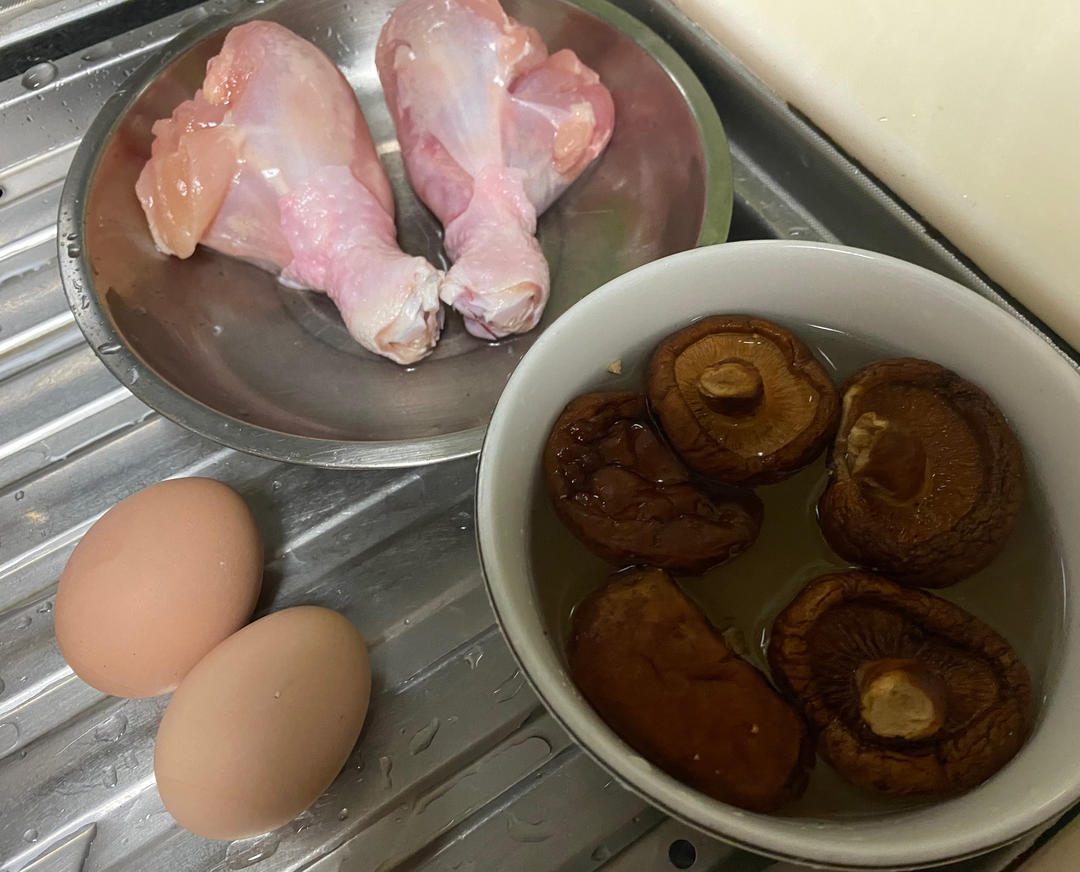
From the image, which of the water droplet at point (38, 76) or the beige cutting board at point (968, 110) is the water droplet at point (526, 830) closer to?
the beige cutting board at point (968, 110)

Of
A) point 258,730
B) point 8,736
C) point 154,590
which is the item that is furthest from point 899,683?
point 8,736

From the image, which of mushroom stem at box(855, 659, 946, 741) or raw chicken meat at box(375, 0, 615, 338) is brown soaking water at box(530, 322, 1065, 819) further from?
raw chicken meat at box(375, 0, 615, 338)

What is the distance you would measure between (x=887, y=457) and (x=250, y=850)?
2.17 feet

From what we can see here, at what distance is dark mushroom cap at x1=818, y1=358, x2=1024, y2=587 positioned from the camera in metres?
0.52

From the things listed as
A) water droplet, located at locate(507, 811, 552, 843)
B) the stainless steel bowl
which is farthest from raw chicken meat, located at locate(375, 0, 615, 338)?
water droplet, located at locate(507, 811, 552, 843)

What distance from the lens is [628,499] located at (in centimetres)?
57

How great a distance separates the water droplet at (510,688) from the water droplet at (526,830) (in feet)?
0.35

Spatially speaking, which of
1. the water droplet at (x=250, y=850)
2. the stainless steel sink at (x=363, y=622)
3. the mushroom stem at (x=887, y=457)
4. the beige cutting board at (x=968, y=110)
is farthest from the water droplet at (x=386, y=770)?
the beige cutting board at (x=968, y=110)

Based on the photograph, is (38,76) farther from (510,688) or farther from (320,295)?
(510,688)

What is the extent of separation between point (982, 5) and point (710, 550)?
0.66m

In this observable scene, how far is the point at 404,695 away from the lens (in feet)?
2.43

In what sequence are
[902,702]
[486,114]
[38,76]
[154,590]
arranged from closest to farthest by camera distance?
[902,702], [154,590], [486,114], [38,76]

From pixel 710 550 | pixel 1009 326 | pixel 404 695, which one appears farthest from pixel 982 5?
pixel 404 695

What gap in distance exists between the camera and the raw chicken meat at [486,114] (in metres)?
0.88
